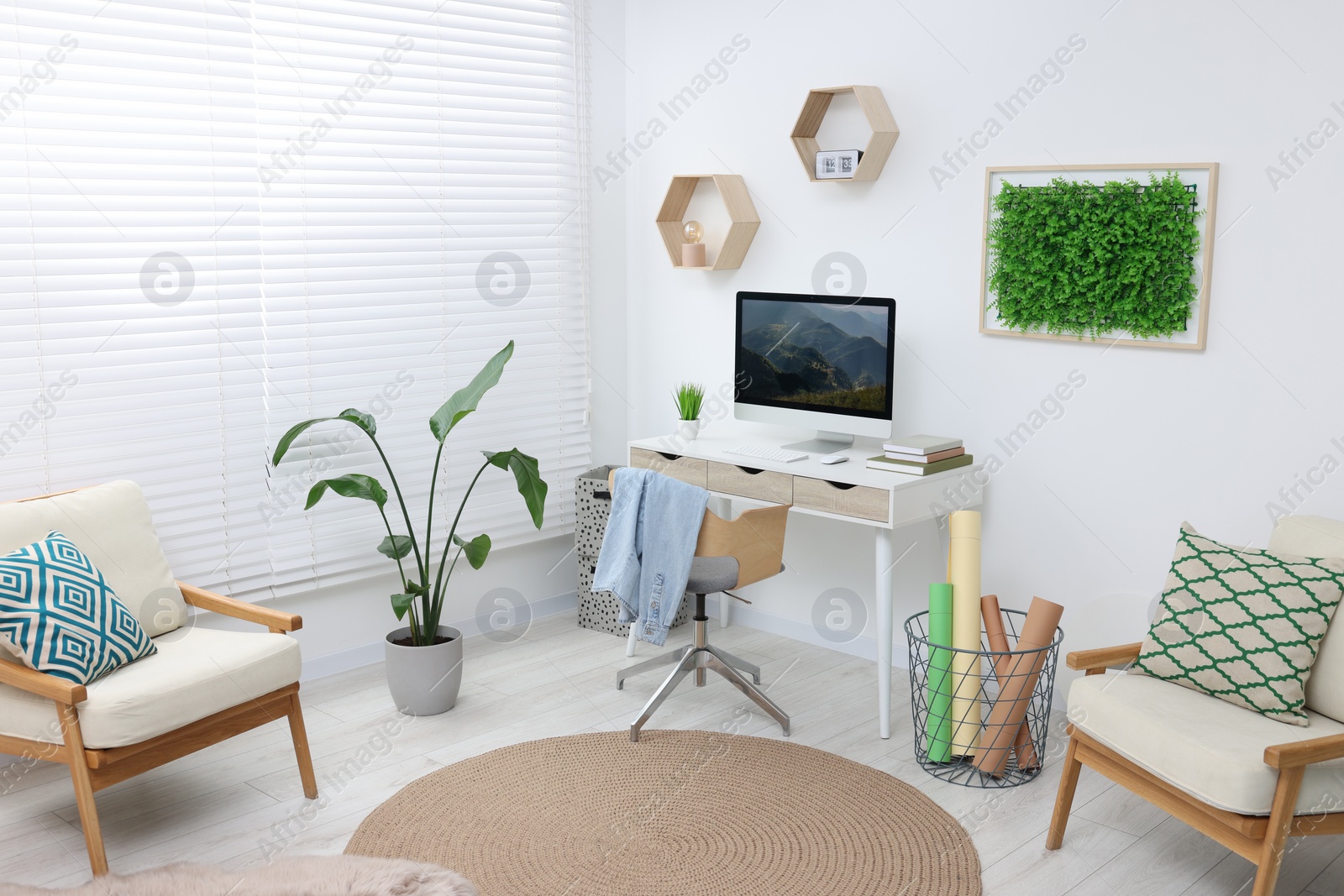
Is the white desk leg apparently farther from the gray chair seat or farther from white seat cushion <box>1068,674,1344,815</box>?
white seat cushion <box>1068,674,1344,815</box>

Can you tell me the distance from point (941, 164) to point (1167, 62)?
2.56 ft

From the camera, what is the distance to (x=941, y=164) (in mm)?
3836

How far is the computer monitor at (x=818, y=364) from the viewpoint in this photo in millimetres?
3822

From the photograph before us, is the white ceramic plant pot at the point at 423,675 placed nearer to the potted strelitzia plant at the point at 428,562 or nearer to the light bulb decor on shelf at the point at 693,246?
the potted strelitzia plant at the point at 428,562

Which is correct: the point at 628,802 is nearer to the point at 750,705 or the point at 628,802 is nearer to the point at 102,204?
the point at 750,705

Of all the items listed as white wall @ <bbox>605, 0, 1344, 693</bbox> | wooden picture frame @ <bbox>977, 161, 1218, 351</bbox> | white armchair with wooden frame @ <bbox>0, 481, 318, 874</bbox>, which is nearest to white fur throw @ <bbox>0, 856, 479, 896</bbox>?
white armchair with wooden frame @ <bbox>0, 481, 318, 874</bbox>

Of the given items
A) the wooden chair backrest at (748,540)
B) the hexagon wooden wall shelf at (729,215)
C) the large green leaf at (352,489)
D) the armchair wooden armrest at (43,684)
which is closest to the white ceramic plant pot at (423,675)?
the large green leaf at (352,489)

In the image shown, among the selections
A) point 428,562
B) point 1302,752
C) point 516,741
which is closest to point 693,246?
point 428,562

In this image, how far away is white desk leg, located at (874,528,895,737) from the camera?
11.6ft

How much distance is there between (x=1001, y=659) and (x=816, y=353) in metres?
1.25

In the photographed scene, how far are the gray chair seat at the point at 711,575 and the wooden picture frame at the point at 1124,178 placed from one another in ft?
3.89

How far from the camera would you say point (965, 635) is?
3.34 metres

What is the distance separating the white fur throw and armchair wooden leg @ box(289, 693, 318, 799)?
25.6 inches

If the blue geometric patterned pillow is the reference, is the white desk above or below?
above
